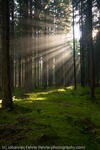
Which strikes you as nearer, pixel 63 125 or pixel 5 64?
pixel 63 125

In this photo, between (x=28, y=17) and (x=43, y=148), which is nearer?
(x=43, y=148)

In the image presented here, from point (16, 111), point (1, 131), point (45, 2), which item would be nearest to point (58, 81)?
point (45, 2)

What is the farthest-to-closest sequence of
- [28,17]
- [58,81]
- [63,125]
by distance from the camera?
[58,81] → [28,17] → [63,125]

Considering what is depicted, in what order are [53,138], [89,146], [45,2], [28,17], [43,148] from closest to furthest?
1. [43,148]
2. [89,146]
3. [53,138]
4. [28,17]
5. [45,2]

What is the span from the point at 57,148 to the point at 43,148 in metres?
0.36

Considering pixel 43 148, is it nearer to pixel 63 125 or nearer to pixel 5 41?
pixel 63 125

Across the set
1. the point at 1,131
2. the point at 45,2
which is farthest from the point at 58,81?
the point at 1,131

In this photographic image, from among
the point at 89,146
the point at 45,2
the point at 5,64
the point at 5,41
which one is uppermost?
the point at 45,2

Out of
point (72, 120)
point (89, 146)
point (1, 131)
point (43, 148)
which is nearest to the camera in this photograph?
point (43, 148)

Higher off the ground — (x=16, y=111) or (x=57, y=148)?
(x=57, y=148)

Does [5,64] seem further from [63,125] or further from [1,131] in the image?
[63,125]

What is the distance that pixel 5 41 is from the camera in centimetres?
597

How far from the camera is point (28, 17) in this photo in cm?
1409

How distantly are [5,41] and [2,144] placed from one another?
16.1 ft
